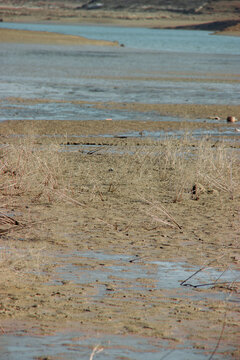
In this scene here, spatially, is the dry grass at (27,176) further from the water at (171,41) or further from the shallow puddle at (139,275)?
the water at (171,41)

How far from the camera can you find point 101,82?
27.0 meters

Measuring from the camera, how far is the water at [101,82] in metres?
19.3

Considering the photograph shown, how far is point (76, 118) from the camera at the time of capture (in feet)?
57.8

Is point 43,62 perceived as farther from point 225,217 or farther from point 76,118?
point 225,217

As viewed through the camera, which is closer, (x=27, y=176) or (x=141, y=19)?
(x=27, y=176)

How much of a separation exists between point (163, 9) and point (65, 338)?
155 m

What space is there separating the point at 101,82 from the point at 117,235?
20.2 metres

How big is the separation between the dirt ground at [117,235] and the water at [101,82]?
20.2 feet

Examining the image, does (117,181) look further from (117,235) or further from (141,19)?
(141,19)

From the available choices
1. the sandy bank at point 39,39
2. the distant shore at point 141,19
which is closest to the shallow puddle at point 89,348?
the sandy bank at point 39,39

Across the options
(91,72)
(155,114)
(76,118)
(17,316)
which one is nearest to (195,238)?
(17,316)

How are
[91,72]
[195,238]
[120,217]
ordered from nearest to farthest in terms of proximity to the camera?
[195,238] < [120,217] < [91,72]

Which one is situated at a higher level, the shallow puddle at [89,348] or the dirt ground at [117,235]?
the shallow puddle at [89,348]

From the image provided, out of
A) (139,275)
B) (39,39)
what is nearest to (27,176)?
(139,275)
